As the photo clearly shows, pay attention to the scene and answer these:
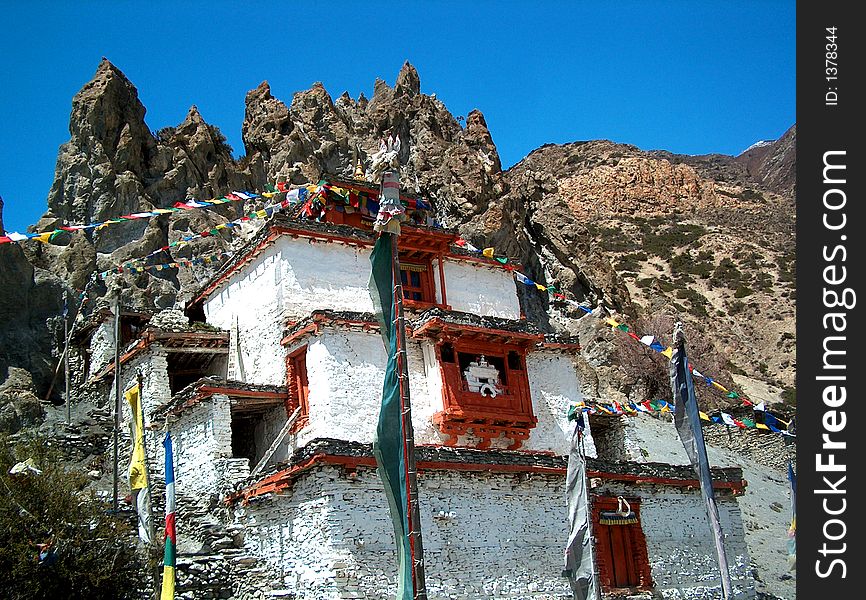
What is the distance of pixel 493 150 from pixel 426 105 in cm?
638

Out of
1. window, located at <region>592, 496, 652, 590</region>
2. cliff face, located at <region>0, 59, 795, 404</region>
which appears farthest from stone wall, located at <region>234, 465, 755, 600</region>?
cliff face, located at <region>0, 59, 795, 404</region>

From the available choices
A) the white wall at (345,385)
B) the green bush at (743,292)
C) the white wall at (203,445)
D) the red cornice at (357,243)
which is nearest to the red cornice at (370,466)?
the white wall at (203,445)

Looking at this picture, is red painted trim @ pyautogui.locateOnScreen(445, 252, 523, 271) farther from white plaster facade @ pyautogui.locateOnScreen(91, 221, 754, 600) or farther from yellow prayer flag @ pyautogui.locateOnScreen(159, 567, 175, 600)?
yellow prayer flag @ pyautogui.locateOnScreen(159, 567, 175, 600)

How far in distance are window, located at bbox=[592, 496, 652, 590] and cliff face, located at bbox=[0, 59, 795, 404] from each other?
893 inches

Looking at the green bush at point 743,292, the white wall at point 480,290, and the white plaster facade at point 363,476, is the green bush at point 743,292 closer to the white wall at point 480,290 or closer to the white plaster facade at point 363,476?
the white wall at point 480,290

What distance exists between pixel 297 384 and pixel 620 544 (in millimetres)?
10120

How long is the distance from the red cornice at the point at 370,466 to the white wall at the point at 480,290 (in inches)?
388

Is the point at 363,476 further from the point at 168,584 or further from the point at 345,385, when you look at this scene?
the point at 345,385

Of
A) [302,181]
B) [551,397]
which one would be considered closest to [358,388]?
[551,397]

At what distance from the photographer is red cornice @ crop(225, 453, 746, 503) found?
18828 mm

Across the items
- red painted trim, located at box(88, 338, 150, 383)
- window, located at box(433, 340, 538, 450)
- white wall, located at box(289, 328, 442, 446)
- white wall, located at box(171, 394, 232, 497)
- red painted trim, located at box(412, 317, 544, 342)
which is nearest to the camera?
white wall, located at box(171, 394, 232, 497)

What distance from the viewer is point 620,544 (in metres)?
22.9
